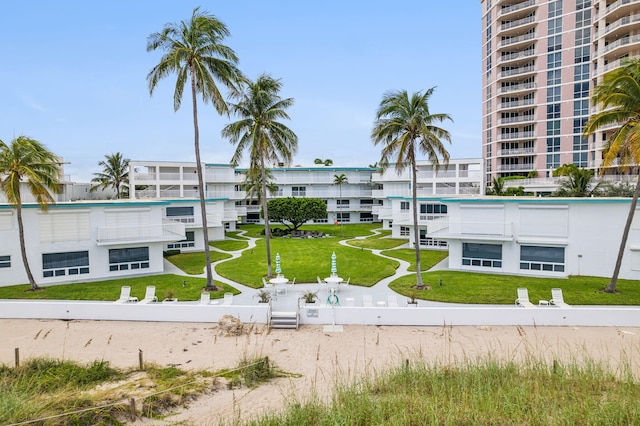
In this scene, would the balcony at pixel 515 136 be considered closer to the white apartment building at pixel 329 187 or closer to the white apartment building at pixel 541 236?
the white apartment building at pixel 329 187

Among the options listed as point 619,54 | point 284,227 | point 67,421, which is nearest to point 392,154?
point 67,421

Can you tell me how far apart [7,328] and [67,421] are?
12.0m

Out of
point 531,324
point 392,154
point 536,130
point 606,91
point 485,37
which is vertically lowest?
point 531,324

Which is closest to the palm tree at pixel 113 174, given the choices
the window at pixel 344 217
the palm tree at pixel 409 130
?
the window at pixel 344 217

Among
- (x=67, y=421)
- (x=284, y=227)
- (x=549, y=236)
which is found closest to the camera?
(x=67, y=421)

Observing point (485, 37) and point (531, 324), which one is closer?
point (531, 324)

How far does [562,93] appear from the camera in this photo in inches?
2324

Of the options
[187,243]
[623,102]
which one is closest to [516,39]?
[623,102]

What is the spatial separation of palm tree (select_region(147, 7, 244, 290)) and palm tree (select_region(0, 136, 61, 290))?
8.23 meters

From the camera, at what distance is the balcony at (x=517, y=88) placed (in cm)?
6211

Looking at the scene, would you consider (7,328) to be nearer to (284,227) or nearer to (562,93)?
(284,227)

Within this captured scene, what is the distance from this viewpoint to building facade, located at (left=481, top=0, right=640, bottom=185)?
52.9 metres

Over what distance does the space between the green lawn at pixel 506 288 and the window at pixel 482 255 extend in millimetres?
1746

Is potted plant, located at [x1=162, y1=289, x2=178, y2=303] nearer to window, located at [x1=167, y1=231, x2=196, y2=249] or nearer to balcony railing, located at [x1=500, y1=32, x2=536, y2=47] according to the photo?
window, located at [x1=167, y1=231, x2=196, y2=249]
